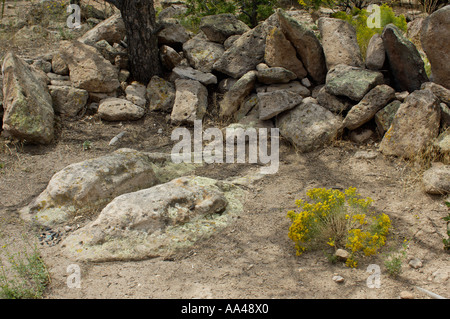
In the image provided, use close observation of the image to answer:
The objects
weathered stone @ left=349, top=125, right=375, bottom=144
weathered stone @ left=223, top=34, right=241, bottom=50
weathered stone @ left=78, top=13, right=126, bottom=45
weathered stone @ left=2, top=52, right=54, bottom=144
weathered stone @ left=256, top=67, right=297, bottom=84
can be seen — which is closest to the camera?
weathered stone @ left=349, top=125, right=375, bottom=144

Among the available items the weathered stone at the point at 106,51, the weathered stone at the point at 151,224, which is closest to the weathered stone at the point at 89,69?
the weathered stone at the point at 106,51

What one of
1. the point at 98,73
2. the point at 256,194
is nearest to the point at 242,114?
A: the point at 256,194

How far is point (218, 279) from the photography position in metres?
3.65

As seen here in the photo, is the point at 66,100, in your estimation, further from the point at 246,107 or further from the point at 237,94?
the point at 246,107

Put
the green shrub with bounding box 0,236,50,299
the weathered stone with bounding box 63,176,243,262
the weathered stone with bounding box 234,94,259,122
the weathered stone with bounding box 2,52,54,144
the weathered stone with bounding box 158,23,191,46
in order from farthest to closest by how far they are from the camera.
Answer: the weathered stone with bounding box 158,23,191,46
the weathered stone with bounding box 234,94,259,122
the weathered stone with bounding box 2,52,54,144
the weathered stone with bounding box 63,176,243,262
the green shrub with bounding box 0,236,50,299

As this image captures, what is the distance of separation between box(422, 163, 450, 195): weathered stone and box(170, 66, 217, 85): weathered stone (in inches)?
162

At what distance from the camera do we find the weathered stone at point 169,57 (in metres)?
7.77

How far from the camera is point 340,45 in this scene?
6707 millimetres

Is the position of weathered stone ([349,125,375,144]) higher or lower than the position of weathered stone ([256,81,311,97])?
lower

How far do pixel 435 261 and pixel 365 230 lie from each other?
0.68 m

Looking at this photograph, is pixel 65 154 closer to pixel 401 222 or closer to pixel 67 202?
pixel 67 202

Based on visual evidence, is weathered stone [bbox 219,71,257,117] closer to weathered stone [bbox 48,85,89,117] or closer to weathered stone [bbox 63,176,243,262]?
weathered stone [bbox 48,85,89,117]

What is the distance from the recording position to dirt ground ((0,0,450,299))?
350 centimetres

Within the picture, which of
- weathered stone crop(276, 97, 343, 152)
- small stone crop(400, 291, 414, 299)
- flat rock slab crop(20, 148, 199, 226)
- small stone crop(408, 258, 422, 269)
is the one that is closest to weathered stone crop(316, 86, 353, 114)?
weathered stone crop(276, 97, 343, 152)
